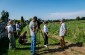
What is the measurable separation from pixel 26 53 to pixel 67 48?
2.89 m

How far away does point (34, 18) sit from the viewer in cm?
1352

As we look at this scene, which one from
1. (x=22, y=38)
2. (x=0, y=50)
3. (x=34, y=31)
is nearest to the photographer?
(x=34, y=31)

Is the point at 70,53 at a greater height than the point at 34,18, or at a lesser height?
lesser

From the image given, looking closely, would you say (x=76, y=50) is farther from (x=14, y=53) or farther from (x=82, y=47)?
(x=14, y=53)

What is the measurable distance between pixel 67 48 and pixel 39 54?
2673 millimetres

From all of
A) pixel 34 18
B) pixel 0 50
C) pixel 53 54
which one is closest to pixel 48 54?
pixel 53 54

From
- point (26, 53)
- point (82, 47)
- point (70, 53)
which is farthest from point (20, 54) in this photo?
point (82, 47)

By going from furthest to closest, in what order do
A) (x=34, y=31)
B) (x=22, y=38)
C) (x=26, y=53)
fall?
(x=22, y=38) < (x=26, y=53) < (x=34, y=31)

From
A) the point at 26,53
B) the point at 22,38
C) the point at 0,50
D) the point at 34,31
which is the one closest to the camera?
the point at 34,31

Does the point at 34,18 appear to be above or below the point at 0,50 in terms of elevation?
above

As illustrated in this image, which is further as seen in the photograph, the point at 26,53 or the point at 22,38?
the point at 22,38

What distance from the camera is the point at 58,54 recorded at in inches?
548

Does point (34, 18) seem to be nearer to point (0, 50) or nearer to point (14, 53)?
point (14, 53)

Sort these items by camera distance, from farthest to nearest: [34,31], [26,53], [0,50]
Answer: [0,50], [26,53], [34,31]
